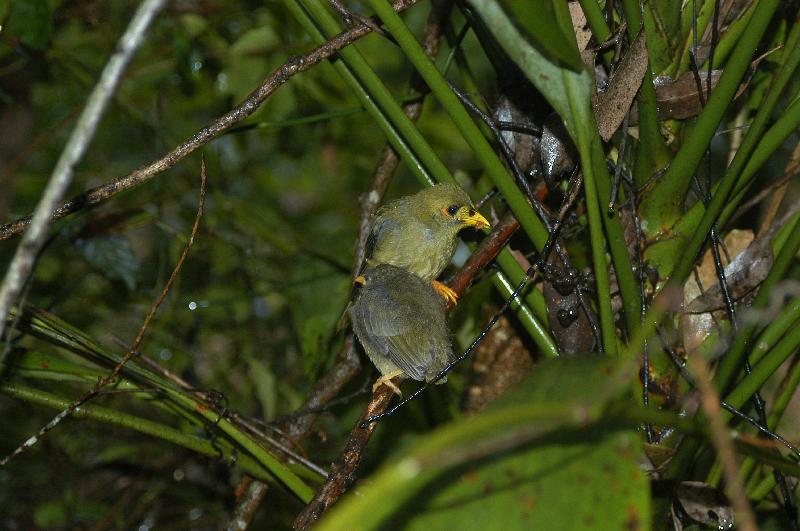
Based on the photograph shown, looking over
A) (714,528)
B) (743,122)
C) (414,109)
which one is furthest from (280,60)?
(714,528)

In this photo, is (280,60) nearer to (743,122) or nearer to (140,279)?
(140,279)

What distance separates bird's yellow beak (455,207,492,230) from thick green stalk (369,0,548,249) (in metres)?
Answer: 0.89

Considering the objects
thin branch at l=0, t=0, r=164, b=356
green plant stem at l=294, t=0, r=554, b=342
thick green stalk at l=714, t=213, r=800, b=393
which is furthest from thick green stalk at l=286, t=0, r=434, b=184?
thin branch at l=0, t=0, r=164, b=356

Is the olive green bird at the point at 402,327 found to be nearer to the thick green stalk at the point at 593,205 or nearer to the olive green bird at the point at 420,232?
the olive green bird at the point at 420,232

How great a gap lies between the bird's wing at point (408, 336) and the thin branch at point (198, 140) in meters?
0.78

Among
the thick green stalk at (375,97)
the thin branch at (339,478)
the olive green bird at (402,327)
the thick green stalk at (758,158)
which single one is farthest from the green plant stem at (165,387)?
the thick green stalk at (758,158)

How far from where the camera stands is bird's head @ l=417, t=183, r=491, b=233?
2662 millimetres

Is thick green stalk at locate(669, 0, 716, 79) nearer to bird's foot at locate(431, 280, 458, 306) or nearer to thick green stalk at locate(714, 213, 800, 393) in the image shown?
thick green stalk at locate(714, 213, 800, 393)

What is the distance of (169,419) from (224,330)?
0.80 metres

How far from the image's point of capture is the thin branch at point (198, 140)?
71.5 inches

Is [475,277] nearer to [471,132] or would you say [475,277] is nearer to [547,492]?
[471,132]

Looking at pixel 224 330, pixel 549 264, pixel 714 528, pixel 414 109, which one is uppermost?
pixel 414 109

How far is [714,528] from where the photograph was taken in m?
1.84

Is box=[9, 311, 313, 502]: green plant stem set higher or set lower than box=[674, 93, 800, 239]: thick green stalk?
higher
